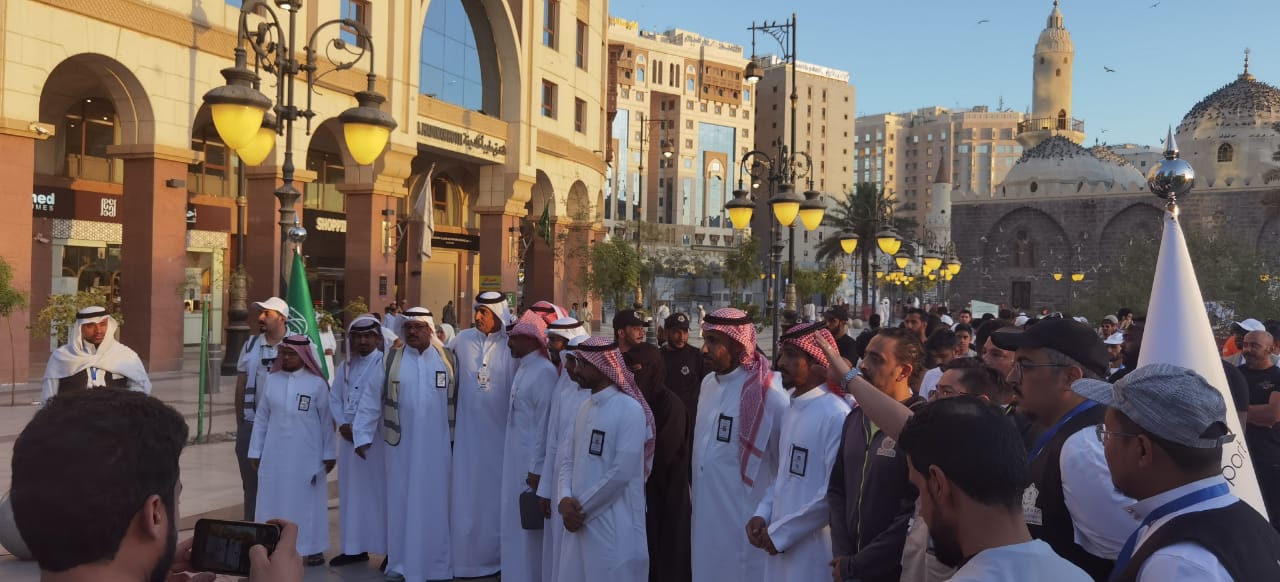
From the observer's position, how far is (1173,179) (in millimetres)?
4664

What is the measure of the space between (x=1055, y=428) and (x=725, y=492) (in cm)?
244

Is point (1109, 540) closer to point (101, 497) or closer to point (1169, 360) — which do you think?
point (1169, 360)

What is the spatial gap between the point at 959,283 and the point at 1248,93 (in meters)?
23.4

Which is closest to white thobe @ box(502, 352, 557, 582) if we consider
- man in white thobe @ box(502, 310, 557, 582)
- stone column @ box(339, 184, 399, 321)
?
man in white thobe @ box(502, 310, 557, 582)

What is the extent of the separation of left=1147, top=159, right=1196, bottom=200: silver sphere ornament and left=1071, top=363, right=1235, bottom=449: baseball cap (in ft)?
8.09

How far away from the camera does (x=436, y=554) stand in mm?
7277

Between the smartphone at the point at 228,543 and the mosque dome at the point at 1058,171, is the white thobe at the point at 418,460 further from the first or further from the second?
the mosque dome at the point at 1058,171

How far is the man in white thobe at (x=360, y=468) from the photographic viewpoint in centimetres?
754

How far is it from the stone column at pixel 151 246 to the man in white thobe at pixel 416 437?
1347 cm

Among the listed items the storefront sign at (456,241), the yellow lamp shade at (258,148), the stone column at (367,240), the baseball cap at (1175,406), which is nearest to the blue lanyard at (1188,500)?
the baseball cap at (1175,406)

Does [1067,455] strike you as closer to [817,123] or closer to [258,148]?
[258,148]

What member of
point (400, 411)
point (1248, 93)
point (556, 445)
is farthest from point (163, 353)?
point (1248, 93)

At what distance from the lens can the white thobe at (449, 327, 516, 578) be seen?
7.37 metres

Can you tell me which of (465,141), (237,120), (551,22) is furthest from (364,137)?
(551,22)
